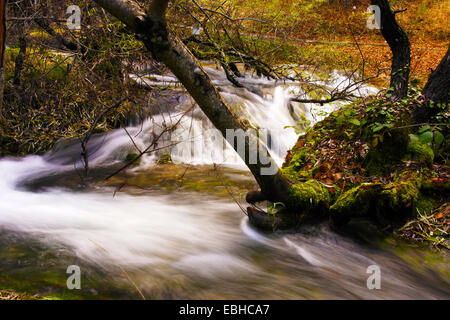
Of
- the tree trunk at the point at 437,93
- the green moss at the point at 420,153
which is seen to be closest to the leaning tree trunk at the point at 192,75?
the green moss at the point at 420,153

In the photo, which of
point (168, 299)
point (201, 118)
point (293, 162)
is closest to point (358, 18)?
point (201, 118)

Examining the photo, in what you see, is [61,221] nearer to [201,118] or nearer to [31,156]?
[31,156]

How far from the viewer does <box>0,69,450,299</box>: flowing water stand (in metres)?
2.78

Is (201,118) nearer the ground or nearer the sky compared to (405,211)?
nearer the sky

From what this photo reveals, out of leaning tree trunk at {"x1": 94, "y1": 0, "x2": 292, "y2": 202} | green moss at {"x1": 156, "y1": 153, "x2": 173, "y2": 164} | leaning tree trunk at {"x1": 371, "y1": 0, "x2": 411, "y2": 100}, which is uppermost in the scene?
leaning tree trunk at {"x1": 371, "y1": 0, "x2": 411, "y2": 100}

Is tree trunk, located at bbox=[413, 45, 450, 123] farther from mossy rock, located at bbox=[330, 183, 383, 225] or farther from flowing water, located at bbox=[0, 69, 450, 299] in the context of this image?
flowing water, located at bbox=[0, 69, 450, 299]

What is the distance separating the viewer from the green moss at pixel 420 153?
3.89 metres

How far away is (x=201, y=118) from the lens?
24.2 ft

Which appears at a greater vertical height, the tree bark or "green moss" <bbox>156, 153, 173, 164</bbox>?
the tree bark

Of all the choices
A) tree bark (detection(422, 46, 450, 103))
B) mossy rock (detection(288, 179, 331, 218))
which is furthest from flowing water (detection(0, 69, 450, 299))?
tree bark (detection(422, 46, 450, 103))

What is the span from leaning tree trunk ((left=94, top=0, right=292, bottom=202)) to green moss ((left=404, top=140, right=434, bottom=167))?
5.31ft

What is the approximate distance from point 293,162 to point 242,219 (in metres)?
1.03

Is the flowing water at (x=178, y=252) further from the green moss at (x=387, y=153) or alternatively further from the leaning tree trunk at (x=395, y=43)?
the leaning tree trunk at (x=395, y=43)
